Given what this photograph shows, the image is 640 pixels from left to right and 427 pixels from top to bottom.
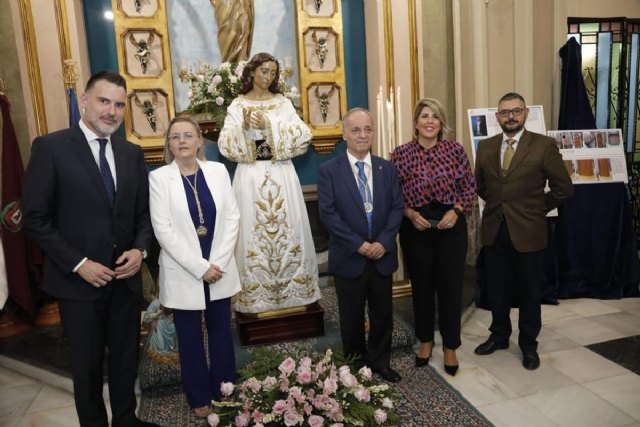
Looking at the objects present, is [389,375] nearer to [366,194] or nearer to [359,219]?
[359,219]

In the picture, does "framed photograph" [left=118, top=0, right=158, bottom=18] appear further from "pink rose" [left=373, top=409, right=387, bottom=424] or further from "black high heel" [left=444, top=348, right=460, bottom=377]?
"pink rose" [left=373, top=409, right=387, bottom=424]

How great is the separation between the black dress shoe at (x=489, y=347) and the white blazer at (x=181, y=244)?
1.86 metres

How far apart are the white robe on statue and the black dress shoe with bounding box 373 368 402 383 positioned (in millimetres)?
737

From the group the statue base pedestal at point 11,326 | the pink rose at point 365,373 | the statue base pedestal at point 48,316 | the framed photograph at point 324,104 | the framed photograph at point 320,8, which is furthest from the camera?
the framed photograph at point 324,104

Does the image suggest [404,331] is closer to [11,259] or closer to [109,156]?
[109,156]

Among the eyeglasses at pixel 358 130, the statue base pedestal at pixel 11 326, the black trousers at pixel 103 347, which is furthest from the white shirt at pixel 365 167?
the statue base pedestal at pixel 11 326

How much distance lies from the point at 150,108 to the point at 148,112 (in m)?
0.04

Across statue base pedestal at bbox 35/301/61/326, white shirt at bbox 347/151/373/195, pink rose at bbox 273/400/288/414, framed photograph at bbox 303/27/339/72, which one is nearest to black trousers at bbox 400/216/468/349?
white shirt at bbox 347/151/373/195

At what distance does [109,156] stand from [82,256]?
0.47 m

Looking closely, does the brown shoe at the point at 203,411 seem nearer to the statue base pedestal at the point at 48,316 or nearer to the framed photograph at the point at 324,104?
the statue base pedestal at the point at 48,316

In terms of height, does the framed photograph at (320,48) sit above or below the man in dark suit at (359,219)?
above

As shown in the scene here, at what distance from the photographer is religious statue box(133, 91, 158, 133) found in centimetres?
488

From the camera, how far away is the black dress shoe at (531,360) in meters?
3.26

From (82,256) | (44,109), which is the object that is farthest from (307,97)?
(82,256)
